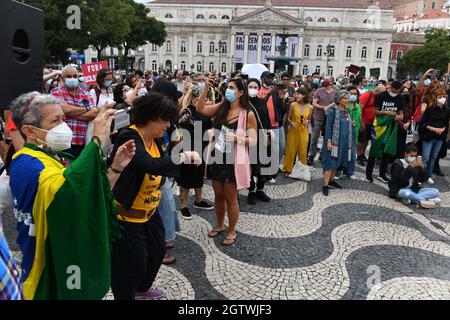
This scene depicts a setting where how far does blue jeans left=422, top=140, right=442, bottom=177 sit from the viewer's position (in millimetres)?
7355

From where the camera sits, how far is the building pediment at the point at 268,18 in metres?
81.9

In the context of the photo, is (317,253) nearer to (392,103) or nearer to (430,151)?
(392,103)

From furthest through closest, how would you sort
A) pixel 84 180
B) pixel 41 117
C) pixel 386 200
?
pixel 386 200, pixel 41 117, pixel 84 180

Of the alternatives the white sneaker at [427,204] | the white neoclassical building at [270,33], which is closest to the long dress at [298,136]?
the white sneaker at [427,204]

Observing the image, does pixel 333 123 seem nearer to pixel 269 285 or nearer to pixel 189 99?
pixel 189 99

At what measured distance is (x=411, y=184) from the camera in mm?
6363

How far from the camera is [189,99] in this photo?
521 centimetres

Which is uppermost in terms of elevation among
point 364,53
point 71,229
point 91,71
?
point 364,53

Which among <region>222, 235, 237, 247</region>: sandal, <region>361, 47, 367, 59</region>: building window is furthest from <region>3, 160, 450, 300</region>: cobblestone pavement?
<region>361, 47, 367, 59</region>: building window

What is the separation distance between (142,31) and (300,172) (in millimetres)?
46936

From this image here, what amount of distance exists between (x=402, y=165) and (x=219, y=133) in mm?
3692

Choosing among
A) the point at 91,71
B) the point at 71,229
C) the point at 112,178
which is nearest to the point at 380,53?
the point at 91,71

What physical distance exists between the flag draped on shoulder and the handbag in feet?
4.54
